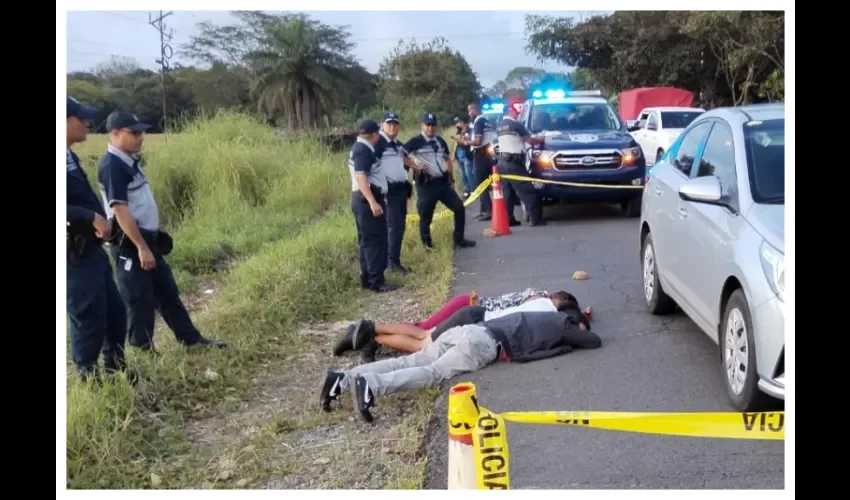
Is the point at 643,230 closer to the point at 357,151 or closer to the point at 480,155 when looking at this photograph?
the point at 357,151

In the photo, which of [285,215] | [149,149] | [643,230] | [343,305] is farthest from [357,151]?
[149,149]

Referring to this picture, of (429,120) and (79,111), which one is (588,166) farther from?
(79,111)

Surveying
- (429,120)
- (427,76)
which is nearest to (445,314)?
(429,120)

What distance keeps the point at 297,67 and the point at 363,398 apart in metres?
27.8

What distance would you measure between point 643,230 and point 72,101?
4.41 meters

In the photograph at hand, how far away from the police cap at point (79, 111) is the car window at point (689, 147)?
3.88 meters

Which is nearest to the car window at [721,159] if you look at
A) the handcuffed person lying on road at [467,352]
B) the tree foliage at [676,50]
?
the handcuffed person lying on road at [467,352]

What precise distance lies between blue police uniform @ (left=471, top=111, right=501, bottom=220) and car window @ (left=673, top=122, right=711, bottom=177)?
21.0 feet

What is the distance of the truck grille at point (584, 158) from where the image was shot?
11.1m

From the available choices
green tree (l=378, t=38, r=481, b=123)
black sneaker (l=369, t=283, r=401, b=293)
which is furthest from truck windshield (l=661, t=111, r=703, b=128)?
green tree (l=378, t=38, r=481, b=123)

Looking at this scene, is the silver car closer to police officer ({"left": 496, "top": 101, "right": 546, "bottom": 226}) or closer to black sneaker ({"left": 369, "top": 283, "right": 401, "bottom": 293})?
black sneaker ({"left": 369, "top": 283, "right": 401, "bottom": 293})

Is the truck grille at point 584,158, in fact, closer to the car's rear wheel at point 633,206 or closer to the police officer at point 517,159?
the police officer at point 517,159

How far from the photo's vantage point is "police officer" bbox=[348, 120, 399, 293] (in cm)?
771

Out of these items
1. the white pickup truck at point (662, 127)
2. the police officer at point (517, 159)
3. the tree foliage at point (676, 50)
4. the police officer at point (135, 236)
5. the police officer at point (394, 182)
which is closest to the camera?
the police officer at point (135, 236)
